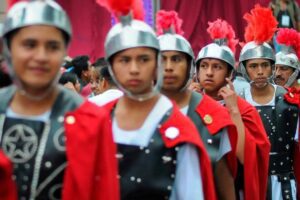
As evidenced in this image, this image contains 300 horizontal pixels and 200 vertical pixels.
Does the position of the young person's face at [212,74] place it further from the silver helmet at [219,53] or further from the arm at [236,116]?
the arm at [236,116]

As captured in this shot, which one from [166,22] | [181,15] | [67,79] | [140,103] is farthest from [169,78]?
[181,15]

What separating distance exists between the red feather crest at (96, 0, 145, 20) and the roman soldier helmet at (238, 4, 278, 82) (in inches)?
92.3

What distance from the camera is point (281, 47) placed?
7.70 metres

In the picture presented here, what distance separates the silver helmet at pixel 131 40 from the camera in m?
3.81

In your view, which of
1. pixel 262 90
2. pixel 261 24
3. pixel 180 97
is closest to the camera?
pixel 180 97

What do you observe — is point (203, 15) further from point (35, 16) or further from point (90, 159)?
point (90, 159)

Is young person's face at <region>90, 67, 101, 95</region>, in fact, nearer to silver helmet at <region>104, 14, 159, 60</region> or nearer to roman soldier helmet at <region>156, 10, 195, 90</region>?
roman soldier helmet at <region>156, 10, 195, 90</region>

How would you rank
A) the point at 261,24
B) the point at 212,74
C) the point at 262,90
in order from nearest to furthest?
1. the point at 212,74
2. the point at 261,24
3. the point at 262,90

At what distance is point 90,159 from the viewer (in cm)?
318

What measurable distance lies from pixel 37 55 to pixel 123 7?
2.63 ft

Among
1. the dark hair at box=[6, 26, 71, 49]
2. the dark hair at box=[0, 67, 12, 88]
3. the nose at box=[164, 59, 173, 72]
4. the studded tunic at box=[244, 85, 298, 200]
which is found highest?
the dark hair at box=[6, 26, 71, 49]

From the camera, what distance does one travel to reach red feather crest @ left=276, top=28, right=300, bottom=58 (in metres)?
7.42

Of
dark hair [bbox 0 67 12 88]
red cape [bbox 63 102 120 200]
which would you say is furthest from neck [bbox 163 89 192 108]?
red cape [bbox 63 102 120 200]

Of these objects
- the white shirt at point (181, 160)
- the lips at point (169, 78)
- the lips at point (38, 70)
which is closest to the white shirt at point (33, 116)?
the lips at point (38, 70)
